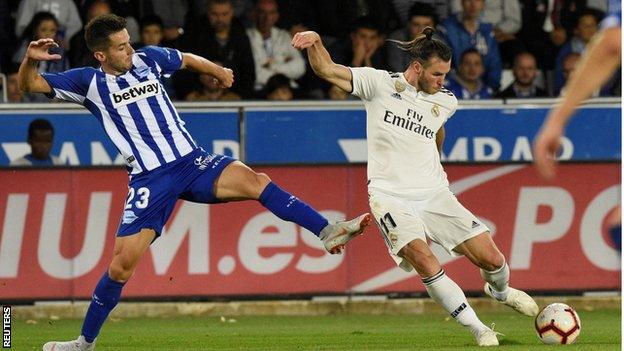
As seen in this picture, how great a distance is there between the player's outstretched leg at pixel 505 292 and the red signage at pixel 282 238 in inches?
110

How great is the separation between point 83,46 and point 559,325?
23.8ft

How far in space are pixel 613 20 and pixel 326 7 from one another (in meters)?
10.8

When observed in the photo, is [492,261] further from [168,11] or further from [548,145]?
[168,11]

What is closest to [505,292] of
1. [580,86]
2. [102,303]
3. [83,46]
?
[102,303]

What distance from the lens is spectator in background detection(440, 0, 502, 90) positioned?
15.8 metres

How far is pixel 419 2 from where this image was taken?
1616cm

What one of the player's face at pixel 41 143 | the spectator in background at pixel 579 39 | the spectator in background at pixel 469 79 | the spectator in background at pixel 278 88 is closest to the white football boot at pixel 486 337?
the player's face at pixel 41 143

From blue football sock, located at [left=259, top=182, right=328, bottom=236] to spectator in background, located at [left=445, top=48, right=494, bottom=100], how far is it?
6.10 metres

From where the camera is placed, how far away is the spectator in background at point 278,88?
49.6 ft

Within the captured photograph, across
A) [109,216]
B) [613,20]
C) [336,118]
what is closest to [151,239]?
[109,216]

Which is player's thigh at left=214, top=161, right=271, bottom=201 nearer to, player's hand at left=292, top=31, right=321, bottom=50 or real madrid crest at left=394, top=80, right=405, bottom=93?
player's hand at left=292, top=31, right=321, bottom=50

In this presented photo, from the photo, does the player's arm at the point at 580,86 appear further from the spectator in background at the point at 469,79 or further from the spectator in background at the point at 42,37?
the spectator in background at the point at 42,37

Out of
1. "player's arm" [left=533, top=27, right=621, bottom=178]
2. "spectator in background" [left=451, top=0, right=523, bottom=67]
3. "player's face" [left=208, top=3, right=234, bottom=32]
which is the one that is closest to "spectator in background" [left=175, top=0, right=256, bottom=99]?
"player's face" [left=208, top=3, right=234, bottom=32]

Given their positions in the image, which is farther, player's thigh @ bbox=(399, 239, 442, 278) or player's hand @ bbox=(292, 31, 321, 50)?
player's thigh @ bbox=(399, 239, 442, 278)
